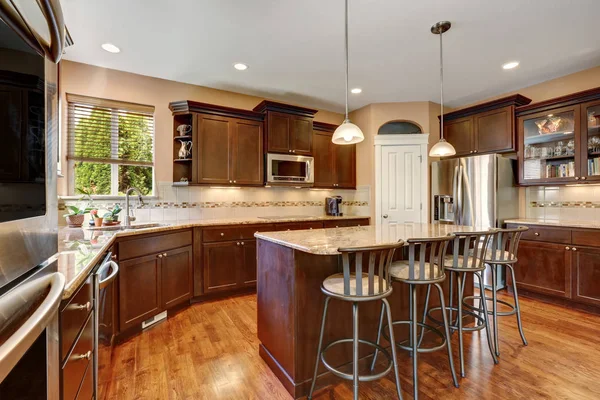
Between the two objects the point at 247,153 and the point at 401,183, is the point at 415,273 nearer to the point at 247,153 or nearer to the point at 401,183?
the point at 247,153

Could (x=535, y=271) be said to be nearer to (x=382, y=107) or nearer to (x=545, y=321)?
(x=545, y=321)

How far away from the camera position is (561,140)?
3486 millimetres

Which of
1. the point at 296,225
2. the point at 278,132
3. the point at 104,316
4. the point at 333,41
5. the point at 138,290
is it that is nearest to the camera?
the point at 104,316

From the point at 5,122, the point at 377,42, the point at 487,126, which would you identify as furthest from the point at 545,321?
the point at 5,122

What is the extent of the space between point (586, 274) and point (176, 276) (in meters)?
4.21

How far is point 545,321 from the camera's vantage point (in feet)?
9.03

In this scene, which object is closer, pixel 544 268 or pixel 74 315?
pixel 74 315

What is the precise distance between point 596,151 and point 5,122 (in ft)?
15.4

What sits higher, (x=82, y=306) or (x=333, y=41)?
(x=333, y=41)

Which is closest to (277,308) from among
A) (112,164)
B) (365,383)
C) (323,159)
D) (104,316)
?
(365,383)

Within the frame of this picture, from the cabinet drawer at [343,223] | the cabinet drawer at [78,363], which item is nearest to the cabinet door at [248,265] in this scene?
the cabinet drawer at [343,223]

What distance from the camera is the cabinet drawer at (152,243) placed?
2.35 meters

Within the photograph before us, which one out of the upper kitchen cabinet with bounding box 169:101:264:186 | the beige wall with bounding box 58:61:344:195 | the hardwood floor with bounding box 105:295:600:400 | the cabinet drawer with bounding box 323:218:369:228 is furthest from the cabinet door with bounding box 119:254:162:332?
the cabinet drawer with bounding box 323:218:369:228

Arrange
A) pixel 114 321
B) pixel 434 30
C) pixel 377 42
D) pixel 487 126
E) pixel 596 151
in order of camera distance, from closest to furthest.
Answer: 1. pixel 114 321
2. pixel 434 30
3. pixel 377 42
4. pixel 596 151
5. pixel 487 126
